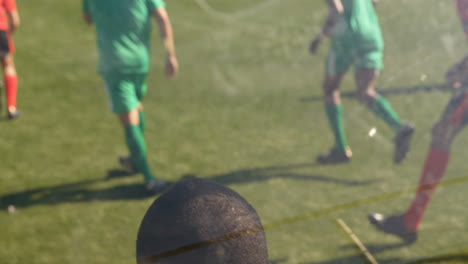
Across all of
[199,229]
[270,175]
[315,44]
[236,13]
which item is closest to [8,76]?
[236,13]

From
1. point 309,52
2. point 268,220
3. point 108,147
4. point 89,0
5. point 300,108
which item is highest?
point 89,0

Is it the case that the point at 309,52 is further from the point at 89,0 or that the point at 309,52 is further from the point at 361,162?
the point at 89,0

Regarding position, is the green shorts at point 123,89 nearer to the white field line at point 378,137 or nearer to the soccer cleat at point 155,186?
the soccer cleat at point 155,186

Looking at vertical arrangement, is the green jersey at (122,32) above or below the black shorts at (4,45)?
above

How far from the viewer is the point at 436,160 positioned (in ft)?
4.94

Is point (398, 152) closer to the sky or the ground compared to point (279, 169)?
closer to the sky

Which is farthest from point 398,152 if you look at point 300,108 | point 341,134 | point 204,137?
point 204,137

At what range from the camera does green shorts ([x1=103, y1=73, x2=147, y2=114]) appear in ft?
7.07

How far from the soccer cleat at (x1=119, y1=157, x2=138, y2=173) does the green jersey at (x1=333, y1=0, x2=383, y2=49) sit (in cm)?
130

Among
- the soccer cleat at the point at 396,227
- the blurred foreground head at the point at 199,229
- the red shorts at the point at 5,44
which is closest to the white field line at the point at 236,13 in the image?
the soccer cleat at the point at 396,227

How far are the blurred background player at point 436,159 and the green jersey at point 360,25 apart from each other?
0.93 ft

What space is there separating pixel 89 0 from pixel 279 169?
111 cm

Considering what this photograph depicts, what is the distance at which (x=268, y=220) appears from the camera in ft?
4.36

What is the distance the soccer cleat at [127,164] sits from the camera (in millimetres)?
2477
